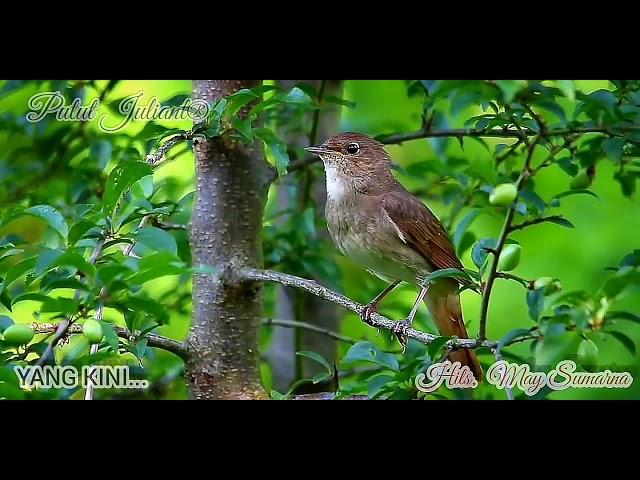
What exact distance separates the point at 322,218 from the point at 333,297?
2.73 ft

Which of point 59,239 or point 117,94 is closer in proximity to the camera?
point 59,239

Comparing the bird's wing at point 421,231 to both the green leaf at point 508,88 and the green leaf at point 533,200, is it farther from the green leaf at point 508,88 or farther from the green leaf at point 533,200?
the green leaf at point 508,88

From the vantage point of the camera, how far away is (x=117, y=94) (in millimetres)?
2074

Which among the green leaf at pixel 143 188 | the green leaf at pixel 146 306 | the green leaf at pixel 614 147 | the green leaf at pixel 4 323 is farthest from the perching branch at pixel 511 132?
the green leaf at pixel 4 323

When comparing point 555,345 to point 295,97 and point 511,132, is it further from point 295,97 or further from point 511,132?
point 295,97

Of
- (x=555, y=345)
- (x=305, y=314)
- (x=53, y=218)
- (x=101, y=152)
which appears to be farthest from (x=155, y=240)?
(x=305, y=314)

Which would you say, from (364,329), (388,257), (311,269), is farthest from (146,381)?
(364,329)

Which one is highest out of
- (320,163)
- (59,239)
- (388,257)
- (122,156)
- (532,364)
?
(320,163)

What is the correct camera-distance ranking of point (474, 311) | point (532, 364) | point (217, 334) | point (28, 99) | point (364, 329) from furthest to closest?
point (364, 329) → point (474, 311) → point (28, 99) → point (217, 334) → point (532, 364)

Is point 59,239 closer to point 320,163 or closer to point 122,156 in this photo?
point 122,156

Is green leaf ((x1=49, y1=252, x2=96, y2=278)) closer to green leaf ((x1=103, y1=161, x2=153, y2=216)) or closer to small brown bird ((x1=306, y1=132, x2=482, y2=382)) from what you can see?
green leaf ((x1=103, y1=161, x2=153, y2=216))

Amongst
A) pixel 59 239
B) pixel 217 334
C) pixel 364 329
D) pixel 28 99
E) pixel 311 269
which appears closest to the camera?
pixel 59 239

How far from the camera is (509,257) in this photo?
1604mm

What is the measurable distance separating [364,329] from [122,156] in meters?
1.08
